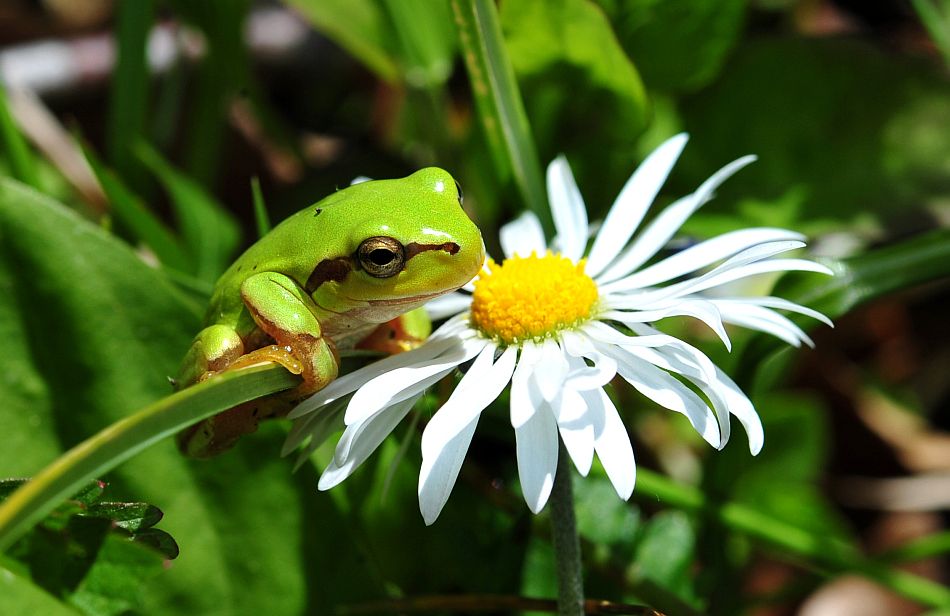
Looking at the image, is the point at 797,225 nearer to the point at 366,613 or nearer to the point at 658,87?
the point at 658,87

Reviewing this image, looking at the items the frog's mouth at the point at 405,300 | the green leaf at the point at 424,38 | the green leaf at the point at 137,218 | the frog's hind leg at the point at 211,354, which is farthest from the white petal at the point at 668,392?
the green leaf at the point at 424,38

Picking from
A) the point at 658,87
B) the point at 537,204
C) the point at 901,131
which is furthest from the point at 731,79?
the point at 537,204

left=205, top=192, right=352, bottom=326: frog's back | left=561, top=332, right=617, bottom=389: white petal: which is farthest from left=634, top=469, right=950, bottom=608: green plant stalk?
left=205, top=192, right=352, bottom=326: frog's back

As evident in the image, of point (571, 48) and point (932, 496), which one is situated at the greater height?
point (571, 48)

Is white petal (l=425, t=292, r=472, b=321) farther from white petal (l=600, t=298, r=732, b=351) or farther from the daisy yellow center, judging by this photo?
white petal (l=600, t=298, r=732, b=351)

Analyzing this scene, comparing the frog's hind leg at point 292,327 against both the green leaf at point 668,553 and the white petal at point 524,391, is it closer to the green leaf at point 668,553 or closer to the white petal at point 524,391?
the white petal at point 524,391
